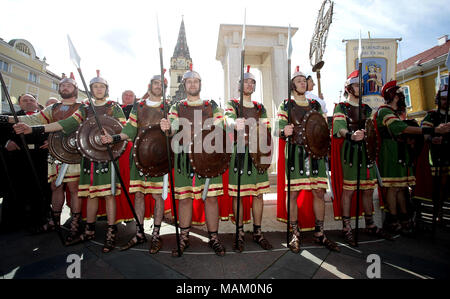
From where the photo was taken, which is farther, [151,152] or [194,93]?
[194,93]

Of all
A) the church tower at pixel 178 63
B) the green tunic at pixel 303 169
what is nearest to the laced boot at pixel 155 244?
the green tunic at pixel 303 169

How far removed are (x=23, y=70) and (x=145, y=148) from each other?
1297 inches

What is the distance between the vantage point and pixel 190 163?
2.47m

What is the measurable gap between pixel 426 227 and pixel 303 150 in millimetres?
2700

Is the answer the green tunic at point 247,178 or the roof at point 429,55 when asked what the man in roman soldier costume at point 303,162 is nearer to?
the green tunic at point 247,178

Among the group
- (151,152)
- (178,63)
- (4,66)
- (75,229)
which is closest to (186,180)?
(151,152)

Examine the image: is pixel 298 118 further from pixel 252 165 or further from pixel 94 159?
pixel 94 159

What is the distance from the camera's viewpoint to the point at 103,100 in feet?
10.1

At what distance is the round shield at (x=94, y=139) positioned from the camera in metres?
2.55

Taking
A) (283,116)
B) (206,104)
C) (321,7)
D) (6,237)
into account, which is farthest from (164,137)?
(321,7)

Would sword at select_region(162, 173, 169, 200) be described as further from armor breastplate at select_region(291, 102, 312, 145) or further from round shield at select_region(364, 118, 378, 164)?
round shield at select_region(364, 118, 378, 164)

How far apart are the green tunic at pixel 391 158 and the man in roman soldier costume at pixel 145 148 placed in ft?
11.5

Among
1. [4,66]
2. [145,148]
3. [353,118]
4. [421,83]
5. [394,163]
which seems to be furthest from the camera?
[4,66]
